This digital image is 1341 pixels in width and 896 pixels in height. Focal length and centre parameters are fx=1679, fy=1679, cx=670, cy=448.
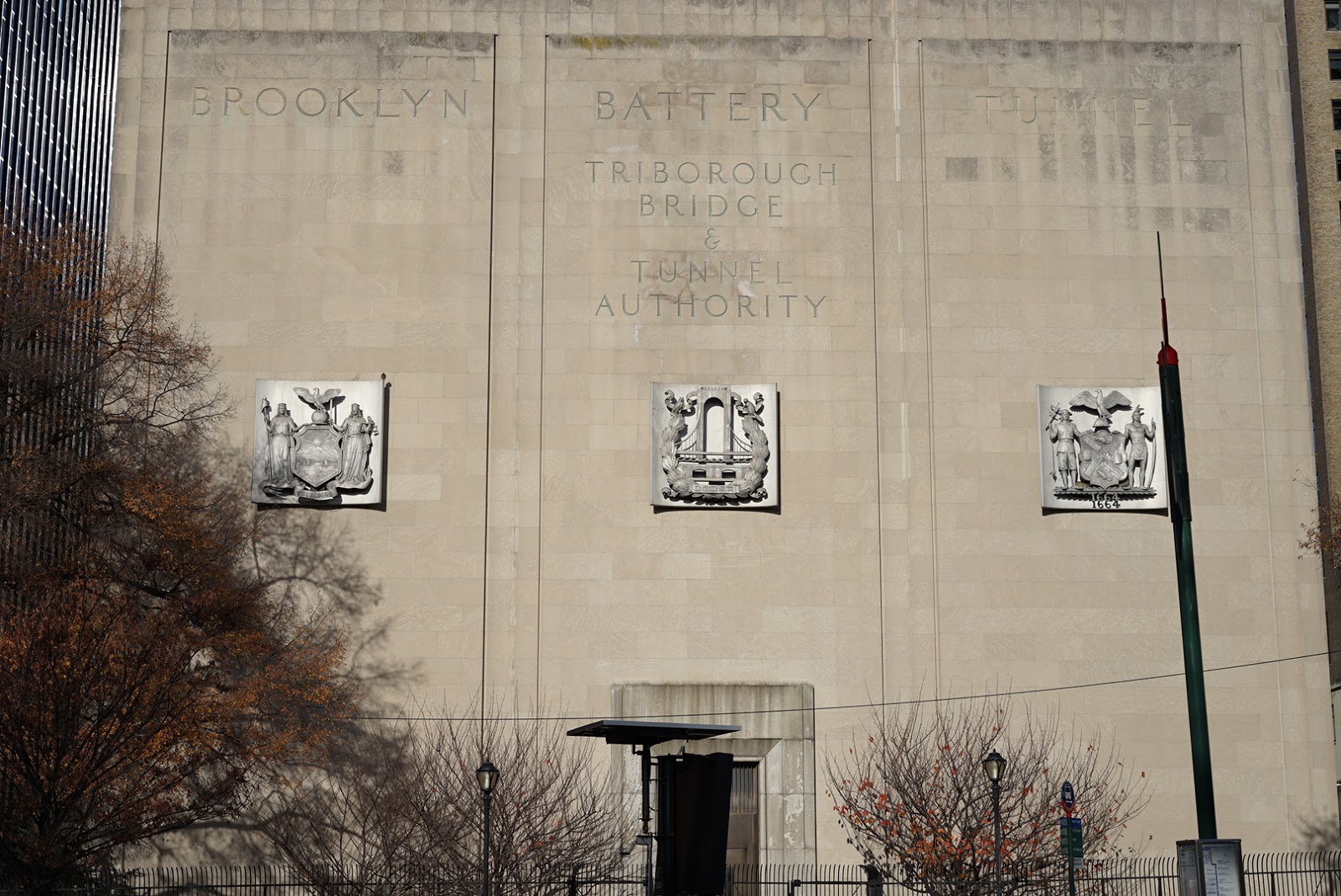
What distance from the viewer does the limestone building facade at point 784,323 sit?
3775cm

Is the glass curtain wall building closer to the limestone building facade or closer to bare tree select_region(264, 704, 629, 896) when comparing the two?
the limestone building facade

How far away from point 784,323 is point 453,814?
44.2 ft

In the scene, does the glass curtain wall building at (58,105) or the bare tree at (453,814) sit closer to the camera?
the bare tree at (453,814)

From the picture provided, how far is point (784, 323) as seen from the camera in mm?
39219

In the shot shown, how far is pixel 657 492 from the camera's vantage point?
3806cm

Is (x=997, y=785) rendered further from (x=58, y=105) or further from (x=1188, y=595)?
(x=58, y=105)

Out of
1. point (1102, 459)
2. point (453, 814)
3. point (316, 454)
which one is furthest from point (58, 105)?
point (1102, 459)

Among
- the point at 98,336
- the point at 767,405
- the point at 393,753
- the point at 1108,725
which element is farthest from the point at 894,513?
the point at 98,336

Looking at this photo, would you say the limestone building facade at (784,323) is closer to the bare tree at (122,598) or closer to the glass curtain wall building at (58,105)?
the bare tree at (122,598)

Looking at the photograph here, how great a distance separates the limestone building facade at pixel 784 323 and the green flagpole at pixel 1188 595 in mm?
18561

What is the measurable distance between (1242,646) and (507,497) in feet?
Answer: 56.1

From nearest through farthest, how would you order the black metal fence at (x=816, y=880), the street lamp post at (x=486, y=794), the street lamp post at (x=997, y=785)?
the street lamp post at (x=486, y=794)
the street lamp post at (x=997, y=785)
the black metal fence at (x=816, y=880)

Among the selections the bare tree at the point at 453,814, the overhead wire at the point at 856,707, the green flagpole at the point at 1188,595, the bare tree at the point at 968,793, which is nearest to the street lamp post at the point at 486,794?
the bare tree at the point at 453,814

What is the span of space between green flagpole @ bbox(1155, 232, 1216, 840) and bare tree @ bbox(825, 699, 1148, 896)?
13.0 metres
